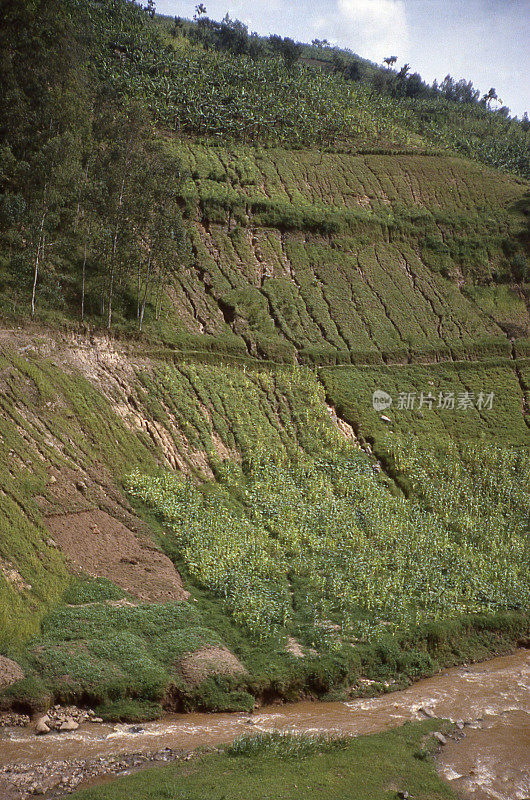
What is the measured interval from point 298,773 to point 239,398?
2090 cm

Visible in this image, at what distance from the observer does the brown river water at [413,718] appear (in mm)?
14445

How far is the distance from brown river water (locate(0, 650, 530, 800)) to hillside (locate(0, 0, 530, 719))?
0.82m

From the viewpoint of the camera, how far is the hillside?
19.6 meters

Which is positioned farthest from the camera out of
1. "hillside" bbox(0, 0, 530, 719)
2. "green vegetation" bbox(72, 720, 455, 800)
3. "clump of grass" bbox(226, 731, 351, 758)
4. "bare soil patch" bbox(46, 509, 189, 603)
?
"bare soil patch" bbox(46, 509, 189, 603)

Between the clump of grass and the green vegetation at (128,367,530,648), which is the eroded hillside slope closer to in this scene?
the green vegetation at (128,367,530,648)

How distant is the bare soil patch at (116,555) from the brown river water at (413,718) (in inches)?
193

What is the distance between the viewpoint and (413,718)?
17.7 meters

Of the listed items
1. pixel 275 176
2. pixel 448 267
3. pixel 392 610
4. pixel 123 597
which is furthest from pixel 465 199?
pixel 123 597

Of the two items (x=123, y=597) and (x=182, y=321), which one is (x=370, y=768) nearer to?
(x=123, y=597)

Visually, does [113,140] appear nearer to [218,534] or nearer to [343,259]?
[343,259]

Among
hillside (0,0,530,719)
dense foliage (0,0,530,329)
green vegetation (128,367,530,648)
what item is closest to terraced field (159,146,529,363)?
hillside (0,0,530,719)

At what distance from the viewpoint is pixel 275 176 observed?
48.8 meters

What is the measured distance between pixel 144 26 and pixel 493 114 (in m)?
50.0

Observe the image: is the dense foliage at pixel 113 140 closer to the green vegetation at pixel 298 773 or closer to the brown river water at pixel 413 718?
the brown river water at pixel 413 718
